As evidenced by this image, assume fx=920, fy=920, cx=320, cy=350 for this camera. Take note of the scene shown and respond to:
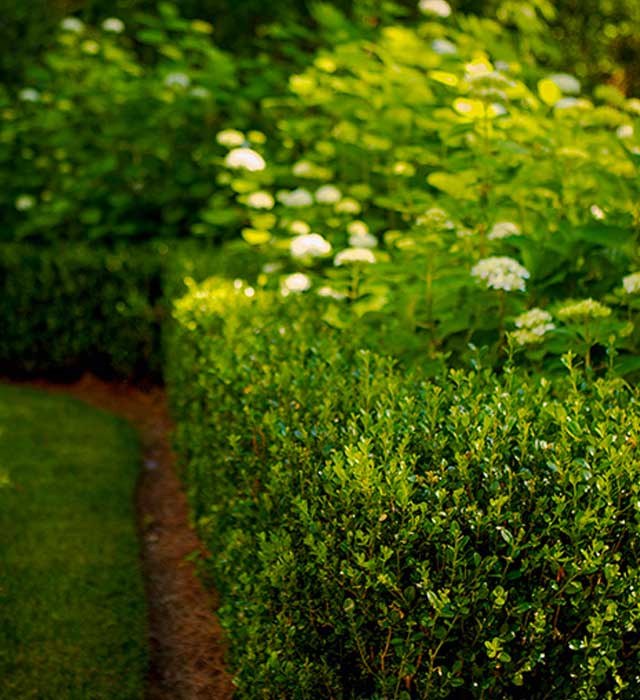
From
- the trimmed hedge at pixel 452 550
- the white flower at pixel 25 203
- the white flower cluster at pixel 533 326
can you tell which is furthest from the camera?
the white flower at pixel 25 203

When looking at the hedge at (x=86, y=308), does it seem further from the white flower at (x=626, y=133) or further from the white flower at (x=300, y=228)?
the white flower at (x=626, y=133)

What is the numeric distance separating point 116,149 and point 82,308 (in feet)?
5.68

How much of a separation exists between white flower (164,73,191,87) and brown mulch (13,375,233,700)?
3.00 metres

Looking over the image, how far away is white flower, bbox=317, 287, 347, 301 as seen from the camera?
15.5 ft

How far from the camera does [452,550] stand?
7.48 ft

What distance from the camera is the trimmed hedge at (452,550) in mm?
2344

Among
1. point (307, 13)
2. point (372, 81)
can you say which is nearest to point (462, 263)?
point (372, 81)

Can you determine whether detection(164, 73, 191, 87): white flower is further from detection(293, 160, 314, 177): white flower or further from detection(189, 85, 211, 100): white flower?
detection(293, 160, 314, 177): white flower

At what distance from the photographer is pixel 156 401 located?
25.4 ft

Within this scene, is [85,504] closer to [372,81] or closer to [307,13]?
[372,81]

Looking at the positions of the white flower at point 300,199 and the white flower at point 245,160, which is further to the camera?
the white flower at point 245,160

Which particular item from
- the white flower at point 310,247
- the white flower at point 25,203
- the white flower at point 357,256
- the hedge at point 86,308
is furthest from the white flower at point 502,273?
the white flower at point 25,203

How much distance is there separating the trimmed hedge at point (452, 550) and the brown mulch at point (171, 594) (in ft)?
2.56

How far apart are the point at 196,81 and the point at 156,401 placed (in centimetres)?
310
